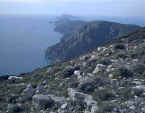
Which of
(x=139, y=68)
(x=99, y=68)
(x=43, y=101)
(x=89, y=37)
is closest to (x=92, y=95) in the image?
(x=43, y=101)

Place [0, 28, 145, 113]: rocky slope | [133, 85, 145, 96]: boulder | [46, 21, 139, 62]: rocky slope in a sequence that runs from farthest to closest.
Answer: [46, 21, 139, 62]: rocky slope → [133, 85, 145, 96]: boulder → [0, 28, 145, 113]: rocky slope

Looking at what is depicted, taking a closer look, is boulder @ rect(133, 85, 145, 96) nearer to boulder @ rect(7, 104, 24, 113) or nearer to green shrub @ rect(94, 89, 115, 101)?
green shrub @ rect(94, 89, 115, 101)

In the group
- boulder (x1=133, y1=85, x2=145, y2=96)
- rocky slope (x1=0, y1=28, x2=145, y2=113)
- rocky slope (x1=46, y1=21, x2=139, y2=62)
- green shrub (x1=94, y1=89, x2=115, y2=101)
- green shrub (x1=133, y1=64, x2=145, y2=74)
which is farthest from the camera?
rocky slope (x1=46, y1=21, x2=139, y2=62)

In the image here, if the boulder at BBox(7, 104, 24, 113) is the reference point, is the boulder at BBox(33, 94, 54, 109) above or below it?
above

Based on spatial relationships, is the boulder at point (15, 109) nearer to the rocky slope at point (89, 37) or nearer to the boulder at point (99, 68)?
the boulder at point (99, 68)

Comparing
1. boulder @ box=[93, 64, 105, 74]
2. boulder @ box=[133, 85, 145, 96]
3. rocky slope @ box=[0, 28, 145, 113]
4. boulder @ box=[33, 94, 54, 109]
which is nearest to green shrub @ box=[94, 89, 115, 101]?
rocky slope @ box=[0, 28, 145, 113]

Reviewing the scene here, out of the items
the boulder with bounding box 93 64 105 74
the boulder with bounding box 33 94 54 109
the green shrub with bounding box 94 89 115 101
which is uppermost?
the boulder with bounding box 93 64 105 74

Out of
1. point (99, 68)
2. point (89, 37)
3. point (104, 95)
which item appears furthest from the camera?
point (89, 37)

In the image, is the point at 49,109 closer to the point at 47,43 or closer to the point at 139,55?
the point at 139,55

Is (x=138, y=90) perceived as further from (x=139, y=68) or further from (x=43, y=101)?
(x=43, y=101)

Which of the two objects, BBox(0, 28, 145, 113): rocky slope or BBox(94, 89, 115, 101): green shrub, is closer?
BBox(0, 28, 145, 113): rocky slope

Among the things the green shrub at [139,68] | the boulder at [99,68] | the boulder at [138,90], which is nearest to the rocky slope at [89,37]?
the boulder at [99,68]
